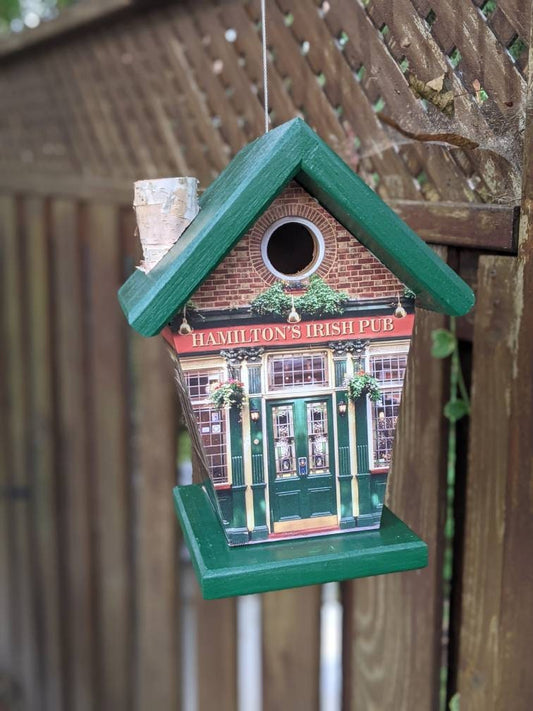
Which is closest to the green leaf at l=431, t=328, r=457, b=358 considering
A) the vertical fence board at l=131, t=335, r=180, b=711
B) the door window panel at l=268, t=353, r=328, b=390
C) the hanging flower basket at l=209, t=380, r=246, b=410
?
the door window panel at l=268, t=353, r=328, b=390

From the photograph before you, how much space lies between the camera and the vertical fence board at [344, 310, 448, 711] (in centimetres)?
161

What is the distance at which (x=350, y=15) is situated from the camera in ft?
5.19

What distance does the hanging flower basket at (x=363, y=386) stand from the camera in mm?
1182

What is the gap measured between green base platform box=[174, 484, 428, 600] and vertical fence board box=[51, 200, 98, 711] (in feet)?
7.10

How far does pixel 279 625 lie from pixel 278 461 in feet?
4.42

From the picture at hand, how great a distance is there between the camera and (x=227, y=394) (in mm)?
1134

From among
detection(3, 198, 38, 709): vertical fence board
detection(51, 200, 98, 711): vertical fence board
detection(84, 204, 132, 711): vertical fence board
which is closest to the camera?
detection(84, 204, 132, 711): vertical fence board

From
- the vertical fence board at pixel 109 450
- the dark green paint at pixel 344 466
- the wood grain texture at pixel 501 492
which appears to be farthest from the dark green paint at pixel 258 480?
the vertical fence board at pixel 109 450

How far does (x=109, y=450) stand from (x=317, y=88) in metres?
1.91

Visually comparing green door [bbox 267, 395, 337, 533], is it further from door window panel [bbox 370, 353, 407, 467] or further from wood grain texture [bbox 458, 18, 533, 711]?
wood grain texture [bbox 458, 18, 533, 711]

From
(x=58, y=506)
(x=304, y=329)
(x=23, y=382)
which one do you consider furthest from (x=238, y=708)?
(x=304, y=329)

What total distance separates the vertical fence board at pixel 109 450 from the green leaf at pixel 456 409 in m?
1.71

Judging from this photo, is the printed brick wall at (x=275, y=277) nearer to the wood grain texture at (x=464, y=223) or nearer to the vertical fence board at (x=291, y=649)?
the wood grain texture at (x=464, y=223)

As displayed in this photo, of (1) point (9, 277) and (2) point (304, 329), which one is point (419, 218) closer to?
(2) point (304, 329)
